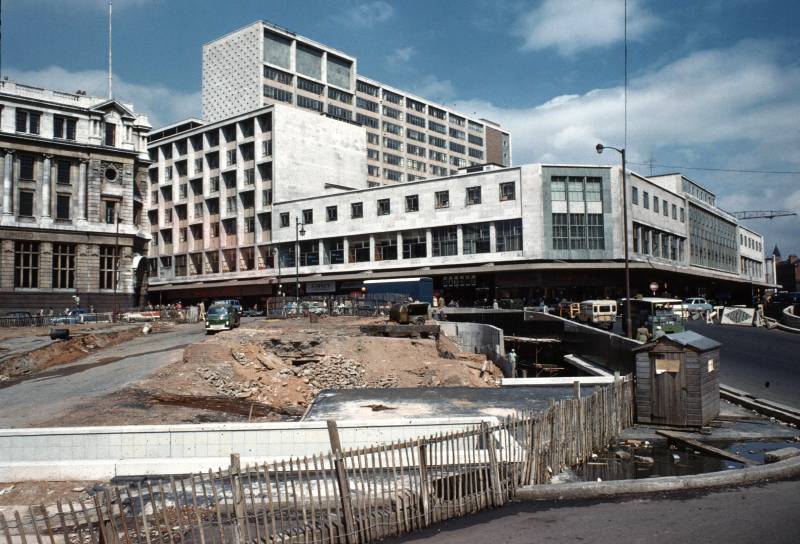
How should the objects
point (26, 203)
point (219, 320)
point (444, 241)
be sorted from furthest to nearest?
point (444, 241)
point (26, 203)
point (219, 320)

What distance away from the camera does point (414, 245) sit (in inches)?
2859

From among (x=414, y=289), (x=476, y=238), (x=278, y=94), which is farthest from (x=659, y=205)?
(x=278, y=94)

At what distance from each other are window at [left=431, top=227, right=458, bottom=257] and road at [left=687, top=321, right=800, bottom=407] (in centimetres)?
3423

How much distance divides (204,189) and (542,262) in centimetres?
5636

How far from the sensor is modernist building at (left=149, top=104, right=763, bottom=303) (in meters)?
65.1

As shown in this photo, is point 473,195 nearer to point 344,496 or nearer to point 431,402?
point 431,402

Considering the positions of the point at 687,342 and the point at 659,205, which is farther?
the point at 659,205

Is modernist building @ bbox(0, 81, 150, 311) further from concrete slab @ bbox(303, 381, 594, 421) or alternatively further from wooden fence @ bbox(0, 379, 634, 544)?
wooden fence @ bbox(0, 379, 634, 544)

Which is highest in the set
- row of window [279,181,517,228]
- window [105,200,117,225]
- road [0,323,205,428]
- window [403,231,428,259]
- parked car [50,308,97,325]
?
row of window [279,181,517,228]

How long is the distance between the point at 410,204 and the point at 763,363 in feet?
168

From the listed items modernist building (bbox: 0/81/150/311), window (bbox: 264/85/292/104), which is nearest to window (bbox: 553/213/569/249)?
modernist building (bbox: 0/81/150/311)

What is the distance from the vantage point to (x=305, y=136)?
3401 inches

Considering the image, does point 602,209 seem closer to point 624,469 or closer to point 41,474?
point 624,469

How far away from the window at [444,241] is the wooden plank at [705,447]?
5545cm
